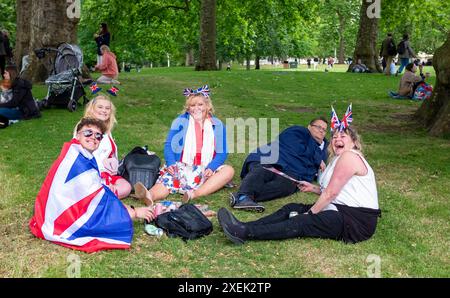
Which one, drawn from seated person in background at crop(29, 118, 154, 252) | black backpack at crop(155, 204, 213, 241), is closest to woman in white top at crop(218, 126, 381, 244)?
black backpack at crop(155, 204, 213, 241)

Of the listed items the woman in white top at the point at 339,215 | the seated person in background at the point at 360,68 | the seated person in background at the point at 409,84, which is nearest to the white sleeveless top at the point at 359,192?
the woman in white top at the point at 339,215

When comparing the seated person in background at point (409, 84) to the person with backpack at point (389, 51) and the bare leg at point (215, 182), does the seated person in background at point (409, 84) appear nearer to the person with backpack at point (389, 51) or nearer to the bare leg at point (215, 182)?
the person with backpack at point (389, 51)

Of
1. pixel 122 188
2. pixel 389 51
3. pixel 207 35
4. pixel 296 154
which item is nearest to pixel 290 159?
pixel 296 154

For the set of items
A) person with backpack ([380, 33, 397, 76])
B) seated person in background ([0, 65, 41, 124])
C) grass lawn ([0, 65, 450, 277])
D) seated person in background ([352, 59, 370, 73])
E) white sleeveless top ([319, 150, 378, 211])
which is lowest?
grass lawn ([0, 65, 450, 277])

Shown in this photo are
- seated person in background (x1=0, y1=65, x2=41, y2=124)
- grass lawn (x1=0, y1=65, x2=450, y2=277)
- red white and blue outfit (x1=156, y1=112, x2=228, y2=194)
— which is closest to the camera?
grass lawn (x1=0, y1=65, x2=450, y2=277)

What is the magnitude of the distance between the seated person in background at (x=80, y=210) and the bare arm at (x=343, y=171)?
6.08 ft

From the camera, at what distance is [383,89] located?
57.7 ft

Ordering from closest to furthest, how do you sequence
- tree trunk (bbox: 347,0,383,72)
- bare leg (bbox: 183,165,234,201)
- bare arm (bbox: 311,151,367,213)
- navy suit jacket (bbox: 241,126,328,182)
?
1. bare arm (bbox: 311,151,367,213)
2. bare leg (bbox: 183,165,234,201)
3. navy suit jacket (bbox: 241,126,328,182)
4. tree trunk (bbox: 347,0,383,72)

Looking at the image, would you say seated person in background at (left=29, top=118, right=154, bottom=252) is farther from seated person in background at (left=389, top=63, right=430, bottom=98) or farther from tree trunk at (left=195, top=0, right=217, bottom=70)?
tree trunk at (left=195, top=0, right=217, bottom=70)

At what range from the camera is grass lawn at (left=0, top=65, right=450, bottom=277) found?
4.32m

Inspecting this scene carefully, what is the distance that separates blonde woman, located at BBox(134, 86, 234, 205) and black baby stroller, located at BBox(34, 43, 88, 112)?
5.89m

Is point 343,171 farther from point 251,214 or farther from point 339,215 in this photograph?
point 251,214
